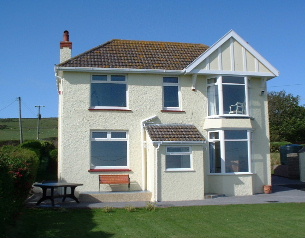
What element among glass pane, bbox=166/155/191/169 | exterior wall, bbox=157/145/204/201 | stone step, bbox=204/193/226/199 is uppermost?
glass pane, bbox=166/155/191/169

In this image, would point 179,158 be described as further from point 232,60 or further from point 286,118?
point 286,118

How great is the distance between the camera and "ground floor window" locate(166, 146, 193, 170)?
17344mm

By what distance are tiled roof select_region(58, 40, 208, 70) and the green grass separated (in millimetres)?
7450

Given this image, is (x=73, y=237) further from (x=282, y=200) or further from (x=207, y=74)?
(x=207, y=74)

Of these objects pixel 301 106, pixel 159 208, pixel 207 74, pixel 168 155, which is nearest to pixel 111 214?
pixel 159 208

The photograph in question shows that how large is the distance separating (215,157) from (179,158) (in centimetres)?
225

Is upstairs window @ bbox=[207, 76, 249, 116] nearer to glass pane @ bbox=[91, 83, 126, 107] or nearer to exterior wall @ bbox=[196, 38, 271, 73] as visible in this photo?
exterior wall @ bbox=[196, 38, 271, 73]

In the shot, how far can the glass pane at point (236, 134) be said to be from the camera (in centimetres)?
1884

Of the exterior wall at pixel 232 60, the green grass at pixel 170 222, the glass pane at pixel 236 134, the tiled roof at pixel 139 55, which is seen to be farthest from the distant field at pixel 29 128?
the green grass at pixel 170 222

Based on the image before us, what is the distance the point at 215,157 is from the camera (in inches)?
746

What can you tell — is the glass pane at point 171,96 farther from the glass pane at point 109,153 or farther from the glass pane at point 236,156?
the glass pane at point 236,156

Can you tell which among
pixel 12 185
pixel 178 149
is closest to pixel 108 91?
pixel 178 149

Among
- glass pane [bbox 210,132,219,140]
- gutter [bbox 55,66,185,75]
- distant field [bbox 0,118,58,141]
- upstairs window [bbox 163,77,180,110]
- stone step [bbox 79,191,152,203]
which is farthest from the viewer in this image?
distant field [bbox 0,118,58,141]

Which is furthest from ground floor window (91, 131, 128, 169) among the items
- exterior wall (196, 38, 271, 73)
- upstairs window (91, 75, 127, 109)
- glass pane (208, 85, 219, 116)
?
exterior wall (196, 38, 271, 73)
